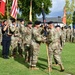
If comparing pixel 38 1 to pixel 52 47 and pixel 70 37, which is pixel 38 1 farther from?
pixel 52 47

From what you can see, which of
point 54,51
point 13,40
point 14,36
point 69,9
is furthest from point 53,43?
point 69,9

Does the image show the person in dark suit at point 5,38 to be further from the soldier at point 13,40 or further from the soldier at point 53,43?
the soldier at point 53,43

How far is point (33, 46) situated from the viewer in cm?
1458

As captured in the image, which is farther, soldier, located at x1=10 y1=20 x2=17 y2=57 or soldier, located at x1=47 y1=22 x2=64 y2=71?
soldier, located at x1=10 y1=20 x2=17 y2=57

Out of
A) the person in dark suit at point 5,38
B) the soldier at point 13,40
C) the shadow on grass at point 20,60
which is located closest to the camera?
the shadow on grass at point 20,60

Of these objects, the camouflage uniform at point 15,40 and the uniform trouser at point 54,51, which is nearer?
the uniform trouser at point 54,51

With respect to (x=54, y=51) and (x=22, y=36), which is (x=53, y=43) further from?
(x=22, y=36)

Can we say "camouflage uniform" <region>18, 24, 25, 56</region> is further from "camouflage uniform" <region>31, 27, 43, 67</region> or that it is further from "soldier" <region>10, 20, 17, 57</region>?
"camouflage uniform" <region>31, 27, 43, 67</region>

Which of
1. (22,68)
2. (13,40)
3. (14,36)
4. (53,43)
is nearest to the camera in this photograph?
(53,43)

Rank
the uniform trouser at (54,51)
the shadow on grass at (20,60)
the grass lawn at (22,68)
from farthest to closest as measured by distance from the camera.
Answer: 1. the shadow on grass at (20,60)
2. the uniform trouser at (54,51)
3. the grass lawn at (22,68)

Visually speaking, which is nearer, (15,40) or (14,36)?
(14,36)

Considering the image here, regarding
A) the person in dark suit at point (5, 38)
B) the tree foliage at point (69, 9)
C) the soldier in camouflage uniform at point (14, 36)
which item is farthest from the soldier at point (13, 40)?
the tree foliage at point (69, 9)

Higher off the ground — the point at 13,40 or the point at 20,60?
the point at 13,40

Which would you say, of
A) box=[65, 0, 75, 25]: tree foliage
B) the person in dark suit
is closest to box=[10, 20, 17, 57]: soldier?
the person in dark suit
